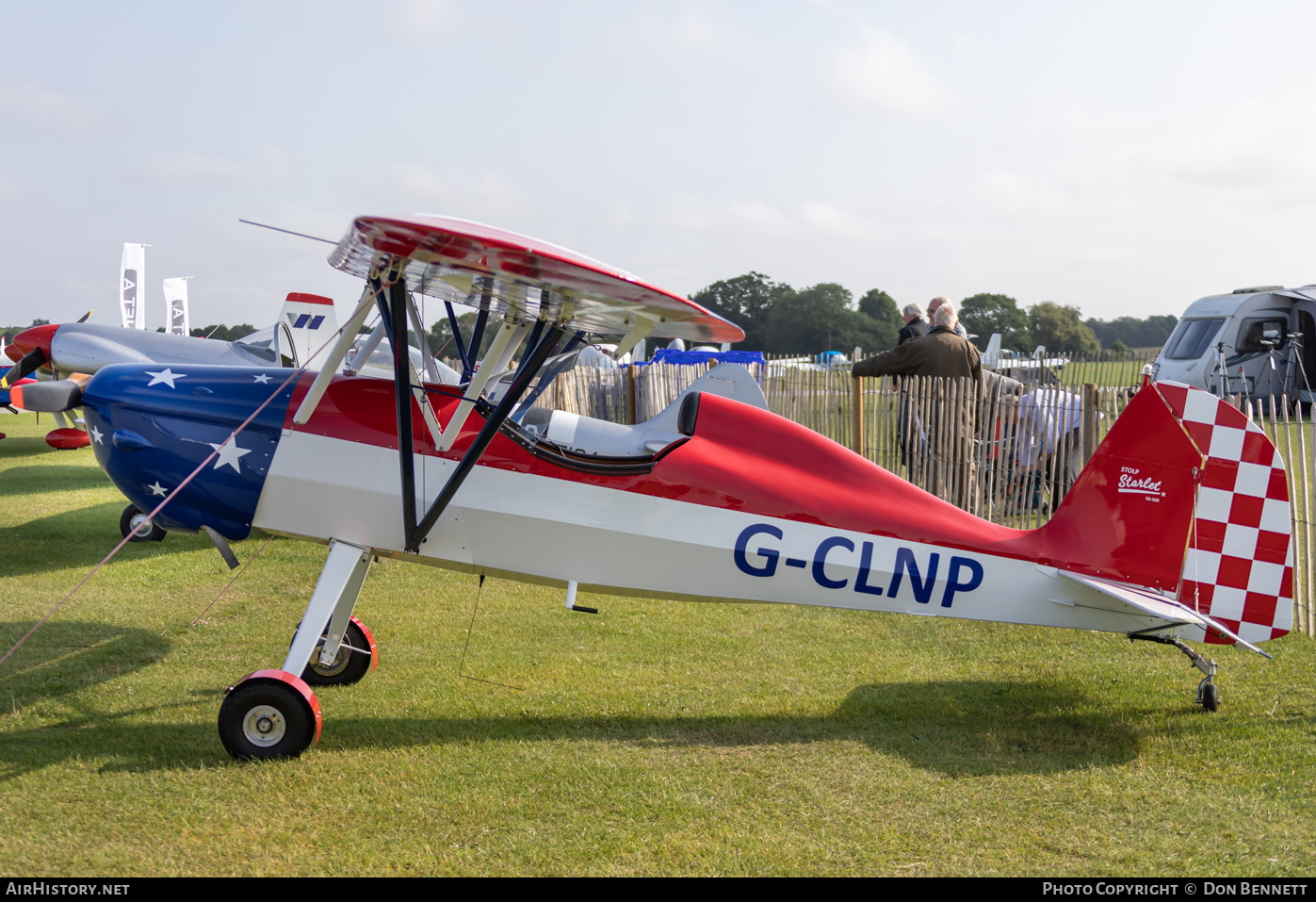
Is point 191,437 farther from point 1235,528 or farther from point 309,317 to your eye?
point 309,317

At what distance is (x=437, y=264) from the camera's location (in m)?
→ 3.69

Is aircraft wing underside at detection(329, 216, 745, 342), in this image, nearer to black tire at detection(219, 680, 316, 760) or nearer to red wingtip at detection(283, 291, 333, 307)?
black tire at detection(219, 680, 316, 760)

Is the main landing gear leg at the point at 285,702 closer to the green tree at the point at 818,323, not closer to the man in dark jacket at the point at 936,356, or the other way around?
the man in dark jacket at the point at 936,356

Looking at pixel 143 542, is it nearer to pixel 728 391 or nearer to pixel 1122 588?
pixel 728 391

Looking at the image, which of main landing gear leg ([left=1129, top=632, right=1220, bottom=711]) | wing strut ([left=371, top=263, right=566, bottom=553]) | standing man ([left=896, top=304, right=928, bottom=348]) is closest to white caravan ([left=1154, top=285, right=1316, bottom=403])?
standing man ([left=896, top=304, right=928, bottom=348])

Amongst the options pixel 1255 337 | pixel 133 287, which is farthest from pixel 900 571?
pixel 133 287

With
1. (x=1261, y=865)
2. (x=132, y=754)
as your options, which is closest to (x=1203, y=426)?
(x=1261, y=865)

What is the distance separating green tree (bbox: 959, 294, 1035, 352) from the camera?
11181 cm

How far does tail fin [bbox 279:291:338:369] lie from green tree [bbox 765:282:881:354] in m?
88.8

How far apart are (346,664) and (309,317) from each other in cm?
854

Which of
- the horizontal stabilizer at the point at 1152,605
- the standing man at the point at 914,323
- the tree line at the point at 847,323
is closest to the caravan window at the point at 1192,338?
the standing man at the point at 914,323

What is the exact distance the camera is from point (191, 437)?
14.7ft

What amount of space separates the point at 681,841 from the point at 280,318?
33.9 ft

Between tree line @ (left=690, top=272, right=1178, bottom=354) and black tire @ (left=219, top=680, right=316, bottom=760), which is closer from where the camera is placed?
black tire @ (left=219, top=680, right=316, bottom=760)
